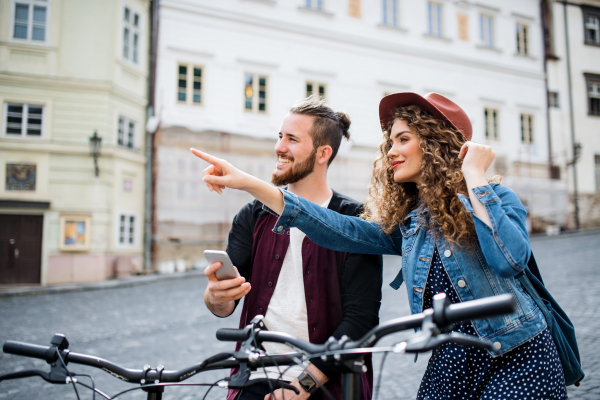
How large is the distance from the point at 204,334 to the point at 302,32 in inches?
554

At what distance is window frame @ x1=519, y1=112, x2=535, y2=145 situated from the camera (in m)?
22.5

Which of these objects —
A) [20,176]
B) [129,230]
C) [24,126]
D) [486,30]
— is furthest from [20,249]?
[486,30]

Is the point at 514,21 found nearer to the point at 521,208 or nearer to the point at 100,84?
the point at 100,84

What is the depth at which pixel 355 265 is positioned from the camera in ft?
6.97

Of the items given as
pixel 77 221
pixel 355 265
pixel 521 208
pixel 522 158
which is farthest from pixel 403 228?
pixel 522 158

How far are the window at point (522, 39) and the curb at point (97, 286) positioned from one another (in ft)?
62.6

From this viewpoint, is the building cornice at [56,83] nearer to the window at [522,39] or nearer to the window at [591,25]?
the window at [522,39]

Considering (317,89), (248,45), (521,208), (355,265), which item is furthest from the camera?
(317,89)

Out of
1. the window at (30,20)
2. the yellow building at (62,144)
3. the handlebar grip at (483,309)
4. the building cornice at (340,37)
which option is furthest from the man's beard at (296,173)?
the building cornice at (340,37)

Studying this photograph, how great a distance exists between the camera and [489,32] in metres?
22.1

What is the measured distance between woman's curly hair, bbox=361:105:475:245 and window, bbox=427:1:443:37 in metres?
20.5

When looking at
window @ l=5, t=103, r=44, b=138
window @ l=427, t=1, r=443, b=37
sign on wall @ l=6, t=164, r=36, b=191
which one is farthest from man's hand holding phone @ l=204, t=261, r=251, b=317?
window @ l=427, t=1, r=443, b=37

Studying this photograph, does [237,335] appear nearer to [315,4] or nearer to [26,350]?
[26,350]

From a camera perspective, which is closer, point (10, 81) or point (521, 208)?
point (521, 208)
